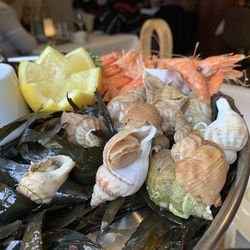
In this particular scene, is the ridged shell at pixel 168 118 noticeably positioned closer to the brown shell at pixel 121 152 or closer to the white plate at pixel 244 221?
the brown shell at pixel 121 152

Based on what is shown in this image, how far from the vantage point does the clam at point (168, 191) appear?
1.52 ft

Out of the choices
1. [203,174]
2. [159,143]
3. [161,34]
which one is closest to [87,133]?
[159,143]

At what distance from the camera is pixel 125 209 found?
52cm

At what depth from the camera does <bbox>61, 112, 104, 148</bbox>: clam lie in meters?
0.60

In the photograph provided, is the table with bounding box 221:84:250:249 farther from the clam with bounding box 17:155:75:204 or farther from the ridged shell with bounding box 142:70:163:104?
the clam with bounding box 17:155:75:204

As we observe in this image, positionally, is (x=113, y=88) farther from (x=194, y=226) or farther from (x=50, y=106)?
(x=194, y=226)

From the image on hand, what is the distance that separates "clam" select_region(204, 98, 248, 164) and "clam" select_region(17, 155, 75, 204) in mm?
213

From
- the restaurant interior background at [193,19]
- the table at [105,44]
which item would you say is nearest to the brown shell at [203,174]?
the table at [105,44]

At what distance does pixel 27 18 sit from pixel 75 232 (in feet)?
8.51

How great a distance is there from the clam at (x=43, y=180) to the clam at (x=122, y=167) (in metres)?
0.05

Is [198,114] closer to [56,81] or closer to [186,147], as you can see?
[186,147]

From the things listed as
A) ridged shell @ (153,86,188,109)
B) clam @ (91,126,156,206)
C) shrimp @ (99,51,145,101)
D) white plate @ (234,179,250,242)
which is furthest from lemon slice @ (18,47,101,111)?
white plate @ (234,179,250,242)

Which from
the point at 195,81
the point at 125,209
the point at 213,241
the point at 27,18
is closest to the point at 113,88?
the point at 195,81

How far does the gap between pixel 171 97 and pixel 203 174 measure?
222 mm
